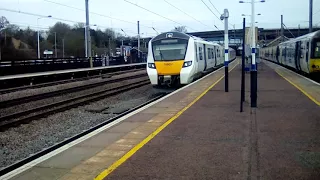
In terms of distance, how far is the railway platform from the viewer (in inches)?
210

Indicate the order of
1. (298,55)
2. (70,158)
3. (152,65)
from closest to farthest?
(70,158)
(152,65)
(298,55)

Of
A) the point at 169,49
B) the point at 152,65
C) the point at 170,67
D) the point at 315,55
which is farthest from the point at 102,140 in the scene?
the point at 315,55

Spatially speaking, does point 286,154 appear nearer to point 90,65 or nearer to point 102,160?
point 102,160

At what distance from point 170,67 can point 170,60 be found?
1.26 ft

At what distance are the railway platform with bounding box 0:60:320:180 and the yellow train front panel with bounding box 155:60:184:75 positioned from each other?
27.3ft

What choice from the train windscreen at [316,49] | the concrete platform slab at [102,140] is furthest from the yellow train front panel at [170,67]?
the concrete platform slab at [102,140]

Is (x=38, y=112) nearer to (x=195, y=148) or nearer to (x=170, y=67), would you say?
(x=170, y=67)

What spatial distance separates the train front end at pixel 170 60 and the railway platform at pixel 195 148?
330 inches

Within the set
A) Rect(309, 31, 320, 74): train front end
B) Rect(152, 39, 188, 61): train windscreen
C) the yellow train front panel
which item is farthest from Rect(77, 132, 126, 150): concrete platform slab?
Rect(309, 31, 320, 74): train front end

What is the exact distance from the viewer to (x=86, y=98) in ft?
59.0

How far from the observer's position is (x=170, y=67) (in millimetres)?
18953

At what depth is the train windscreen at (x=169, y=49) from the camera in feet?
63.2

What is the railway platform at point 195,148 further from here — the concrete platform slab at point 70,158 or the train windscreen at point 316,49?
the train windscreen at point 316,49

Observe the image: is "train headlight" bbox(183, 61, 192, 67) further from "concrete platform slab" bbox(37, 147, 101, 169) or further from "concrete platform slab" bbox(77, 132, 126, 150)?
"concrete platform slab" bbox(37, 147, 101, 169)
